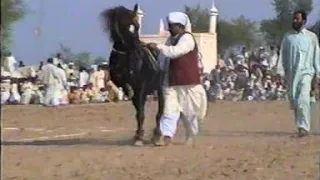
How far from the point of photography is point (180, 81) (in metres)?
12.3

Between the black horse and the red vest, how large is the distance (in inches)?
11.8

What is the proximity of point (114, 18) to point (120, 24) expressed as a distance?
0.11 metres

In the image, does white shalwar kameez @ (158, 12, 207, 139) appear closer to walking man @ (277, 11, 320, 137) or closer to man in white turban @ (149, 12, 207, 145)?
man in white turban @ (149, 12, 207, 145)

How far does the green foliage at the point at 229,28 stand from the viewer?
8000 cm

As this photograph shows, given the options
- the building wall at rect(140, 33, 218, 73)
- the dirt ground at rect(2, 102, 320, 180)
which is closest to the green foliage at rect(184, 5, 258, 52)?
the building wall at rect(140, 33, 218, 73)

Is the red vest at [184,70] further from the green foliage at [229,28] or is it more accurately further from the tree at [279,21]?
the green foliage at [229,28]

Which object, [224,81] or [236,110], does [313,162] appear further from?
[224,81]

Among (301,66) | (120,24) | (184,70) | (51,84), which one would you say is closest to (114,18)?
(120,24)

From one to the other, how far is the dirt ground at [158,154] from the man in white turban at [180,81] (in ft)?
1.07

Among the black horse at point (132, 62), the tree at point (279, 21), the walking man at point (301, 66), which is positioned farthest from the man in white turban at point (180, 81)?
the tree at point (279, 21)

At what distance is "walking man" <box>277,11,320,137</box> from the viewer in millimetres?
14227

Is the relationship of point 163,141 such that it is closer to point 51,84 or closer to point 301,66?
point 301,66

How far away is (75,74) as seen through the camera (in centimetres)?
3497

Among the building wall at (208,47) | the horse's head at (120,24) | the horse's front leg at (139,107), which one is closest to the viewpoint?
the horse's head at (120,24)
